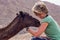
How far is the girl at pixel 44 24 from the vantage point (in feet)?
12.1

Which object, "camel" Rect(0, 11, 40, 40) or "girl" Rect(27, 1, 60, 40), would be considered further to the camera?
"camel" Rect(0, 11, 40, 40)

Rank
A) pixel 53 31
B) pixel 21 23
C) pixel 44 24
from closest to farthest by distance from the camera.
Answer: pixel 44 24, pixel 53 31, pixel 21 23

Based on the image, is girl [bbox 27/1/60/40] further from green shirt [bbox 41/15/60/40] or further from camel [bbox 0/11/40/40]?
camel [bbox 0/11/40/40]

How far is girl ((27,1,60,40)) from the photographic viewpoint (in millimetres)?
3691

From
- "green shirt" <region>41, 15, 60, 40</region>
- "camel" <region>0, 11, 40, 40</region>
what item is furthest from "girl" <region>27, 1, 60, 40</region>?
"camel" <region>0, 11, 40, 40</region>

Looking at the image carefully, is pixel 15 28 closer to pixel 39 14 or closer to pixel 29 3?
pixel 39 14

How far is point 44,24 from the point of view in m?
3.69

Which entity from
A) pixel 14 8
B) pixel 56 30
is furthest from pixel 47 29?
pixel 14 8

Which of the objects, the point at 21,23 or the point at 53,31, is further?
the point at 21,23

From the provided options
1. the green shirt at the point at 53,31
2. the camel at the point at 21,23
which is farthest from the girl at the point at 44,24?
the camel at the point at 21,23

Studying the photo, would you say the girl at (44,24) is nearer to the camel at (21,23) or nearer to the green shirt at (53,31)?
the green shirt at (53,31)

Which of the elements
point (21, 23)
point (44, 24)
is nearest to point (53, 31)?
point (44, 24)

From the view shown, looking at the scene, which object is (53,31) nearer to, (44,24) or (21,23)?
(44,24)

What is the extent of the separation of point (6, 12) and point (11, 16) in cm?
41
